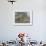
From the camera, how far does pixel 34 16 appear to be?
Result: 4754 millimetres

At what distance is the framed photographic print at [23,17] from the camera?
474cm

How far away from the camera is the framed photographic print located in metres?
4.74

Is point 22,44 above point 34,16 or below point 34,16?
below

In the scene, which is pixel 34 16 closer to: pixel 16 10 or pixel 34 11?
pixel 34 11

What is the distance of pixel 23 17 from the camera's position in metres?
4.78

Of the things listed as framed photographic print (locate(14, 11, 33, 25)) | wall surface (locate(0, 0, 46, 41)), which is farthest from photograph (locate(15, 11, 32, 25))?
wall surface (locate(0, 0, 46, 41))

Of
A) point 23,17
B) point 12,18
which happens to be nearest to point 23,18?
point 23,17

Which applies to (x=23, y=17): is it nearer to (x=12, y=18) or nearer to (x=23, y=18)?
(x=23, y=18)

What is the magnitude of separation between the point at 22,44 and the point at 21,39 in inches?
5.0

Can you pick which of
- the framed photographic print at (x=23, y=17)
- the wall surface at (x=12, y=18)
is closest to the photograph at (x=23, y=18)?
the framed photographic print at (x=23, y=17)

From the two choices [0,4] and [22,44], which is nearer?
[22,44]

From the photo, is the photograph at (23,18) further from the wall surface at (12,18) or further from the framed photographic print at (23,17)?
the wall surface at (12,18)

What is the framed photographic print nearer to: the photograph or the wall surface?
the photograph

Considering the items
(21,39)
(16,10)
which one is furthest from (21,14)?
(21,39)
